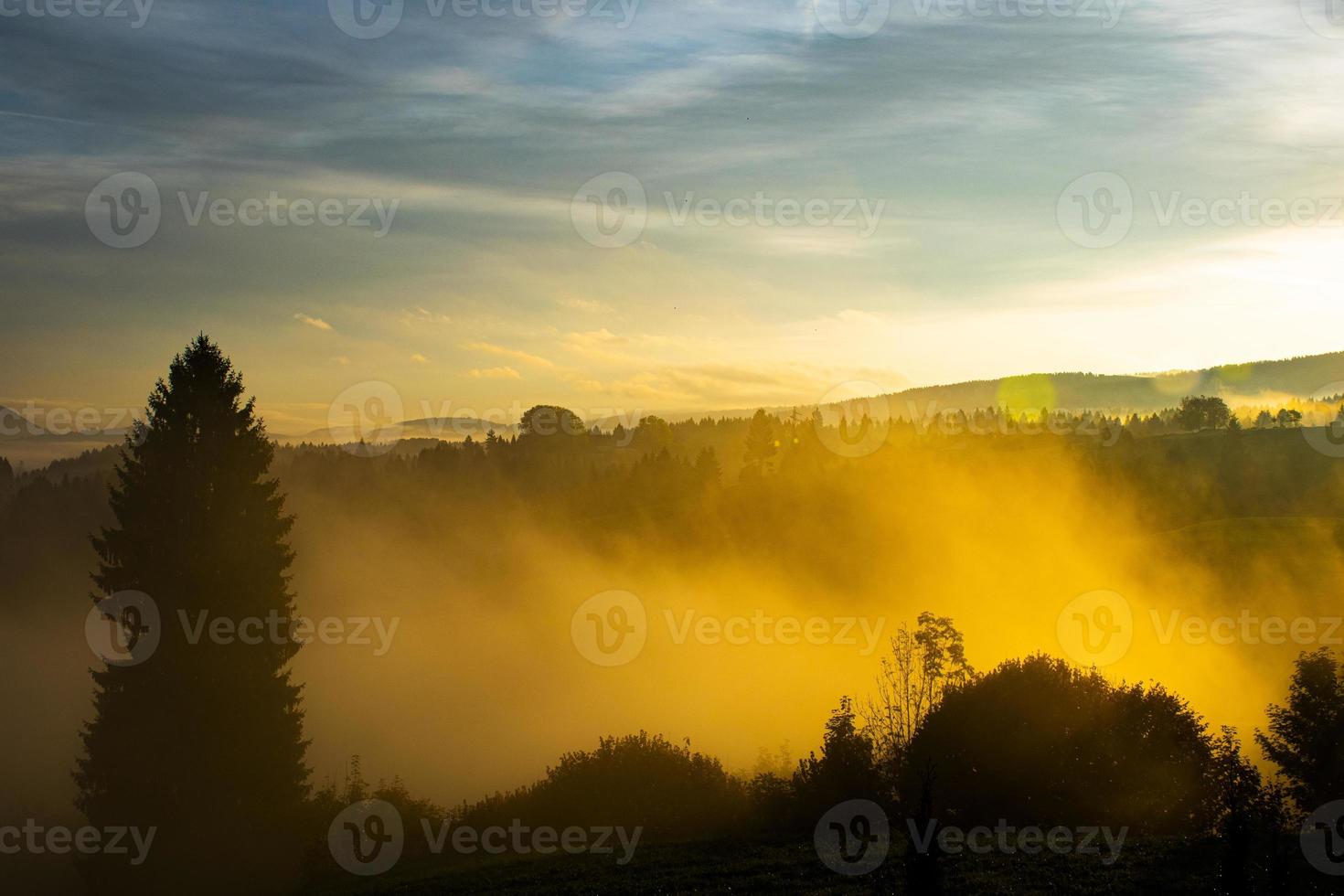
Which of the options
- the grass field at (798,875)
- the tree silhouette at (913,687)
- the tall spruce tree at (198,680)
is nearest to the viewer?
the grass field at (798,875)

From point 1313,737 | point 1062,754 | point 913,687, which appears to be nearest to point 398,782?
point 1062,754

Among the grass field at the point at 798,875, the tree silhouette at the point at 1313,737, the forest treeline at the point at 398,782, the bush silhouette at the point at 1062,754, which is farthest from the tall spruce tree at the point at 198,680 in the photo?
the tree silhouette at the point at 1313,737

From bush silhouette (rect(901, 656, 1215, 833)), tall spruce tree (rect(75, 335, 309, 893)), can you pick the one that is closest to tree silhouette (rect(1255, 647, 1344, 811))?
A: bush silhouette (rect(901, 656, 1215, 833))

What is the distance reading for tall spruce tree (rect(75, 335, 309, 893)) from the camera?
139 ft

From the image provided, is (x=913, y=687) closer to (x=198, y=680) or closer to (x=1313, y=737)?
(x=1313, y=737)

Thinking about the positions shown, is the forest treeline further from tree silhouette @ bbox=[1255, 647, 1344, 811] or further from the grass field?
the grass field

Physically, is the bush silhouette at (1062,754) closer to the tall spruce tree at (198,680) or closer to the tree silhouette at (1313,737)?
the tree silhouette at (1313,737)

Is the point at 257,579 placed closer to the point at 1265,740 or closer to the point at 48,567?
the point at 1265,740

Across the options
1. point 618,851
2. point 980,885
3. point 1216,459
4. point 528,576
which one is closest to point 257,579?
point 618,851

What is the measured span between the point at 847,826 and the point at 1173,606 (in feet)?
361

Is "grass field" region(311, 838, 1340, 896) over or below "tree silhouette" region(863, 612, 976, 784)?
below

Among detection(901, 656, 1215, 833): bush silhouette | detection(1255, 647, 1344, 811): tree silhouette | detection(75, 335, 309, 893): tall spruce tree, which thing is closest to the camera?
detection(75, 335, 309, 893): tall spruce tree

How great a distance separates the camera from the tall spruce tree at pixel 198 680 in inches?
1665

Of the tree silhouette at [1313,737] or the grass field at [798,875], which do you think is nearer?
the grass field at [798,875]
